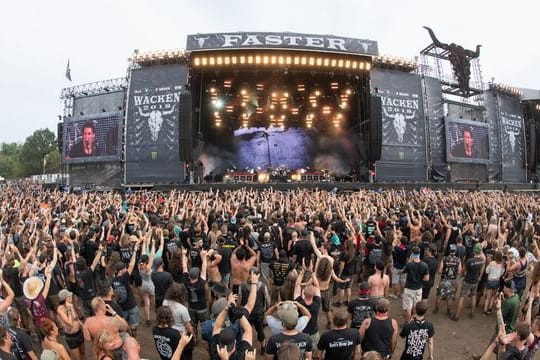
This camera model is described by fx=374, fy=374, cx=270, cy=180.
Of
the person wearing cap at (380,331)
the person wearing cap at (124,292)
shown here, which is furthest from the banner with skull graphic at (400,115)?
the person wearing cap at (380,331)

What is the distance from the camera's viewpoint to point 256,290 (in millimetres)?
4707

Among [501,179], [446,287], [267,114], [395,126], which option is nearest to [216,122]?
[267,114]

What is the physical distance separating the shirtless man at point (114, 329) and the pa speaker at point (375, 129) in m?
21.2

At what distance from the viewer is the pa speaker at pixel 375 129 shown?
23.1m

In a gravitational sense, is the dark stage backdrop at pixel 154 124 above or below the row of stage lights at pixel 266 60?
below

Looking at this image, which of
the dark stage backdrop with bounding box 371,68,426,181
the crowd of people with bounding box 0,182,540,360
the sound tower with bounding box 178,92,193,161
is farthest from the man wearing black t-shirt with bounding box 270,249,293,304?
the dark stage backdrop with bounding box 371,68,426,181

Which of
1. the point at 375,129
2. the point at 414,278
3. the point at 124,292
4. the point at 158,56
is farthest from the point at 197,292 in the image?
the point at 158,56

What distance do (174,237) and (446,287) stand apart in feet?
17.9

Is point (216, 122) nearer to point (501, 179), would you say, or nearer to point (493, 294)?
point (501, 179)

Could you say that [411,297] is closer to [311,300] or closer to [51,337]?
[311,300]

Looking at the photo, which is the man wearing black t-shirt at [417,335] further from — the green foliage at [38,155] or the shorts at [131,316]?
the green foliage at [38,155]

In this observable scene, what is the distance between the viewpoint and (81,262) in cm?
560

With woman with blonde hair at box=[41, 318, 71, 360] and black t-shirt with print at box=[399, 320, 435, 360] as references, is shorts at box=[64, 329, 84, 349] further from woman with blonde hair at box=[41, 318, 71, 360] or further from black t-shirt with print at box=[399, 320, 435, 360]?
black t-shirt with print at box=[399, 320, 435, 360]

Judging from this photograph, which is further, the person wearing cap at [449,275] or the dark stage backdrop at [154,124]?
the dark stage backdrop at [154,124]
